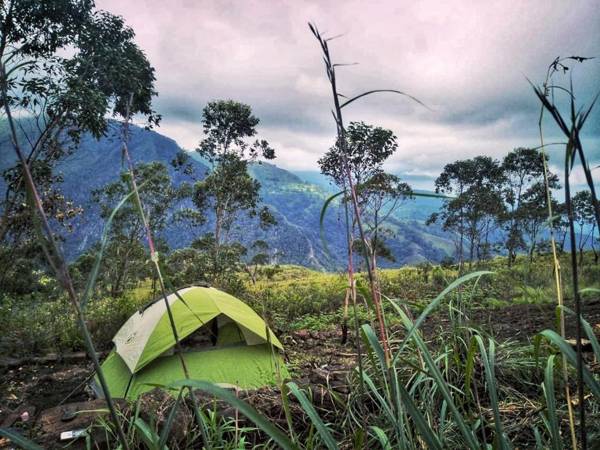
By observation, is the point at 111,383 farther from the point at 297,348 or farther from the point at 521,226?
the point at 521,226

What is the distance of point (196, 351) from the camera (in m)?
4.98

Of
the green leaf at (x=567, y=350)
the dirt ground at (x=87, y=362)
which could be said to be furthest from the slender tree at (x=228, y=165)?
the green leaf at (x=567, y=350)

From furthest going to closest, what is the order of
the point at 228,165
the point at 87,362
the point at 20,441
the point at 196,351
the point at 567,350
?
the point at 228,165, the point at 87,362, the point at 196,351, the point at 567,350, the point at 20,441

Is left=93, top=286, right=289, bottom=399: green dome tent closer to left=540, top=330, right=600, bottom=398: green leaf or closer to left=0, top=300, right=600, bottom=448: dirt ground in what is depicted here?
left=0, top=300, right=600, bottom=448: dirt ground

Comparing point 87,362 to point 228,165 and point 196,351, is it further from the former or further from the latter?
point 228,165

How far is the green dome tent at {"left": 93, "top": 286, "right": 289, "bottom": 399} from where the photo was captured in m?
4.70

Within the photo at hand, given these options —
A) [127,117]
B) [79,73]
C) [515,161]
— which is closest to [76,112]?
[79,73]

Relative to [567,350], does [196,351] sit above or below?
below

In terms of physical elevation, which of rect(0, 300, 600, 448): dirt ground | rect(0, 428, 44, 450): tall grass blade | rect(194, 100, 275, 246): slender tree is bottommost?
rect(0, 300, 600, 448): dirt ground

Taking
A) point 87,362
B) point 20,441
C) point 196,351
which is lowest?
point 87,362

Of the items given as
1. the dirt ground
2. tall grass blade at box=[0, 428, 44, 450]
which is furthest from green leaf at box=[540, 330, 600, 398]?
the dirt ground

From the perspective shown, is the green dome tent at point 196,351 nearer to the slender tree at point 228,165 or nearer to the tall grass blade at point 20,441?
the tall grass blade at point 20,441

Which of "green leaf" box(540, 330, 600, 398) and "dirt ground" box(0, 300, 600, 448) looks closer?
"green leaf" box(540, 330, 600, 398)

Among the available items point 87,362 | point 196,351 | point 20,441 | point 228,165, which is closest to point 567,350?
point 20,441
